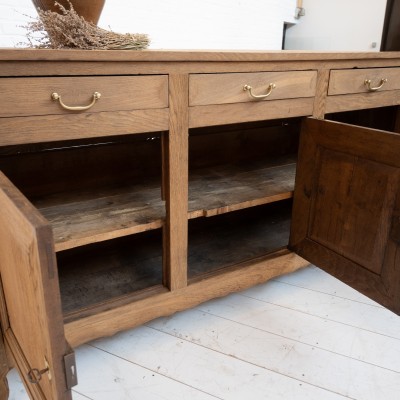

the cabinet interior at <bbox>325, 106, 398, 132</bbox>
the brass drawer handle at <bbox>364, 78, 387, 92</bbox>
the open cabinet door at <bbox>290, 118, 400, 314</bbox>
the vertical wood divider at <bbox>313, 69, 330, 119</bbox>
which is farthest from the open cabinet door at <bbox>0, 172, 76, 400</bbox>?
the cabinet interior at <bbox>325, 106, 398, 132</bbox>

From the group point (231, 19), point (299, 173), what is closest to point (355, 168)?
point (299, 173)

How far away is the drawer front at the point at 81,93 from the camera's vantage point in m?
0.85

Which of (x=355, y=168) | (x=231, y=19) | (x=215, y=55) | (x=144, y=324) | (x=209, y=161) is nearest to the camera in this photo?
(x=215, y=55)

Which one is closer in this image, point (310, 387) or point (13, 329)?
point (13, 329)

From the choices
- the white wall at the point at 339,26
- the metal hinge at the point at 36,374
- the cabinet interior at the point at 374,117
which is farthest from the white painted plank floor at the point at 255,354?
the white wall at the point at 339,26

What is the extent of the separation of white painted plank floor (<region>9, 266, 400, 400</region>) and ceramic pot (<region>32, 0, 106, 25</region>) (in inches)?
35.7

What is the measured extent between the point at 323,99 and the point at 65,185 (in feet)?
2.90

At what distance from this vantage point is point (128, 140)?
1518mm

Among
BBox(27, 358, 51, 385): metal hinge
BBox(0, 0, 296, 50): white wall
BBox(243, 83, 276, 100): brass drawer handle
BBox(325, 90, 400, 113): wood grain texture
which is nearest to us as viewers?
BBox(27, 358, 51, 385): metal hinge

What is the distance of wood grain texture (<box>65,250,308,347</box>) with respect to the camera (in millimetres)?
1109

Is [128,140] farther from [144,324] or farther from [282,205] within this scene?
[282,205]

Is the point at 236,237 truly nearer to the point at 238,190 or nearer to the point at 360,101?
the point at 238,190

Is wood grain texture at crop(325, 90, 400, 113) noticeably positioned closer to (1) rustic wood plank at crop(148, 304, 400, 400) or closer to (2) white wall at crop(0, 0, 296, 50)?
(1) rustic wood plank at crop(148, 304, 400, 400)

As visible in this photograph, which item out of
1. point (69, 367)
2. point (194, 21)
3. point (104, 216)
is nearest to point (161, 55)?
point (104, 216)
